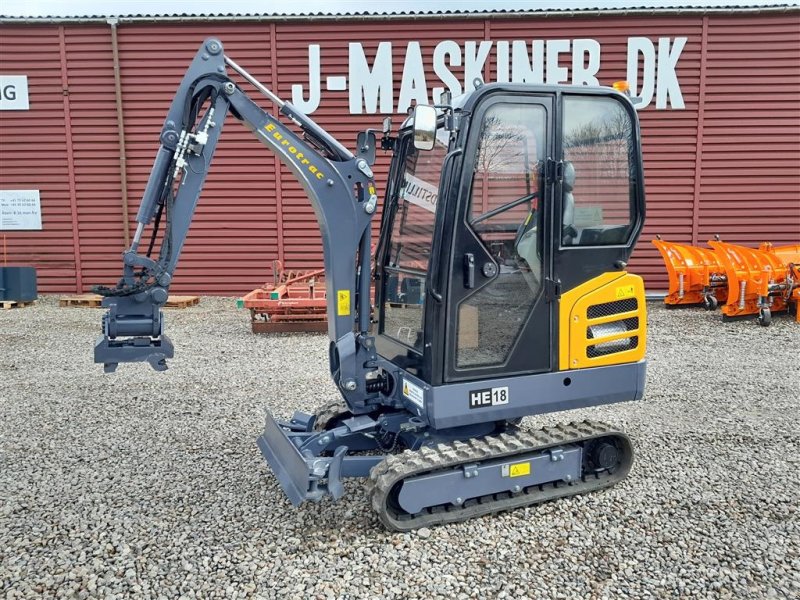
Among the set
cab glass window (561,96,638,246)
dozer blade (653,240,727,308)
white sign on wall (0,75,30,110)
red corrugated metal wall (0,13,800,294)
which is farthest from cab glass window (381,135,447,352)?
white sign on wall (0,75,30,110)

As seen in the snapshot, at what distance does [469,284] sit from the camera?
144 inches

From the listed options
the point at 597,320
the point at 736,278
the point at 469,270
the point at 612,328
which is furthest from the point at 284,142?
the point at 736,278

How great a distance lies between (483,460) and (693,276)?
8511 mm


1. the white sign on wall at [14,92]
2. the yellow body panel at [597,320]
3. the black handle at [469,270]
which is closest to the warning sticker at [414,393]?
the black handle at [469,270]

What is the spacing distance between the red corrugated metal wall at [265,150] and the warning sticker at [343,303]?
8.33m

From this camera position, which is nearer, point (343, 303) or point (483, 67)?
point (343, 303)

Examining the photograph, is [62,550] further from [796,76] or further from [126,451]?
[796,76]

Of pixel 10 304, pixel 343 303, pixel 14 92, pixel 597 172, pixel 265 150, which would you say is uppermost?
pixel 14 92

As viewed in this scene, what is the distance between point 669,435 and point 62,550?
170 inches

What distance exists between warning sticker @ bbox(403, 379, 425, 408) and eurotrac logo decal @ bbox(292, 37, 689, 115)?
900 cm

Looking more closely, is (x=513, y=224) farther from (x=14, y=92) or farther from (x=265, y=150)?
(x=14, y=92)

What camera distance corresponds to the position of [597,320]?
4004 millimetres

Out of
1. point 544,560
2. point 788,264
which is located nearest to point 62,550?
point 544,560

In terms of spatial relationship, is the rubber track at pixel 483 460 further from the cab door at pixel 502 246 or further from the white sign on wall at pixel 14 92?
the white sign on wall at pixel 14 92
